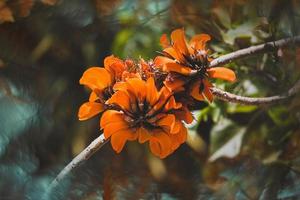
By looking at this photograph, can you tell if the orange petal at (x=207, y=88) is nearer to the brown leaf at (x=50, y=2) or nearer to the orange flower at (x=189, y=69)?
the orange flower at (x=189, y=69)

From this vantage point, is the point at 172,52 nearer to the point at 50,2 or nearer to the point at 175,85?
the point at 175,85

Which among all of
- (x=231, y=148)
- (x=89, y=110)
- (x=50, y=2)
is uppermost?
(x=50, y=2)

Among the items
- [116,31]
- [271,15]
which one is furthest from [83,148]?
[271,15]

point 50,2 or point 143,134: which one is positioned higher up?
point 50,2

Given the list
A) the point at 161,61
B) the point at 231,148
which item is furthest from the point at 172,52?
the point at 231,148

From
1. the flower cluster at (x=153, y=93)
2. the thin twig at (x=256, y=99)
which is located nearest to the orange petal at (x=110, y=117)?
the flower cluster at (x=153, y=93)

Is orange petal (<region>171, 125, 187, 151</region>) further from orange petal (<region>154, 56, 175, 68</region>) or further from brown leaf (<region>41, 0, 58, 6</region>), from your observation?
brown leaf (<region>41, 0, 58, 6</region>)
